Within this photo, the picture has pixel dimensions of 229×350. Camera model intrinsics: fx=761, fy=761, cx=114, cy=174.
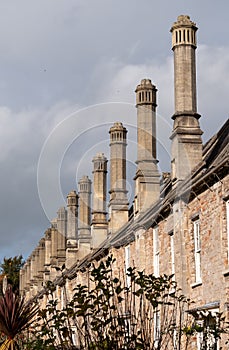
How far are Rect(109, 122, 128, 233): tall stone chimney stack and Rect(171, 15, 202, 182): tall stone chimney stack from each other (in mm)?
11967

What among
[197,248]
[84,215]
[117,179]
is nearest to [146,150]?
[117,179]

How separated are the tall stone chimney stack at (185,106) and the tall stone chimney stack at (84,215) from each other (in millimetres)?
20687

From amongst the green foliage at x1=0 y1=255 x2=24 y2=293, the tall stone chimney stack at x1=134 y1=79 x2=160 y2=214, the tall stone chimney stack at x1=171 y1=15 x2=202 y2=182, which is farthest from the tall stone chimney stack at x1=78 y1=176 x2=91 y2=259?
the green foliage at x1=0 y1=255 x2=24 y2=293

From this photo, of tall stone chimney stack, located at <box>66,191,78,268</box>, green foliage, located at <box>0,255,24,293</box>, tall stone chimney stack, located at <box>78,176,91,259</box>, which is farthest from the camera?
green foliage, located at <box>0,255,24,293</box>

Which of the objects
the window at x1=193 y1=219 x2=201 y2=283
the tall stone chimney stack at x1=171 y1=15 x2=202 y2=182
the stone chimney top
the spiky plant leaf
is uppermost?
the stone chimney top

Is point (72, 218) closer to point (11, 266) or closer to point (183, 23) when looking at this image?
point (183, 23)

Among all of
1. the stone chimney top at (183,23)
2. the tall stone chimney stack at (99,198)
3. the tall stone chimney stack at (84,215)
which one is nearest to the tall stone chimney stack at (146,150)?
the stone chimney top at (183,23)

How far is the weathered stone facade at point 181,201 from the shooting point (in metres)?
18.2

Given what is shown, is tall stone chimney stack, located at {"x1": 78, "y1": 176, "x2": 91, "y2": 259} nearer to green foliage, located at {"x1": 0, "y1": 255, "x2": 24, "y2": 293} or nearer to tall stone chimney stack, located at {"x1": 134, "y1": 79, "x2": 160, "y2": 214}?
tall stone chimney stack, located at {"x1": 134, "y1": 79, "x2": 160, "y2": 214}

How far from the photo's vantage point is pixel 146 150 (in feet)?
94.6

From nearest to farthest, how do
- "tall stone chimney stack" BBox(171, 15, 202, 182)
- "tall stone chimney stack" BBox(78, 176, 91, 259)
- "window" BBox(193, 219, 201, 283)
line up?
1. "window" BBox(193, 219, 201, 283)
2. "tall stone chimney stack" BBox(171, 15, 202, 182)
3. "tall stone chimney stack" BBox(78, 176, 91, 259)

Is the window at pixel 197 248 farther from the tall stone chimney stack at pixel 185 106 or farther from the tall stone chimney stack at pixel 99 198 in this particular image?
the tall stone chimney stack at pixel 99 198

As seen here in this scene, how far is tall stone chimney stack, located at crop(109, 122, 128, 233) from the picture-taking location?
A: 35062 millimetres

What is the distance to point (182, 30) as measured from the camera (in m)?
23.5
